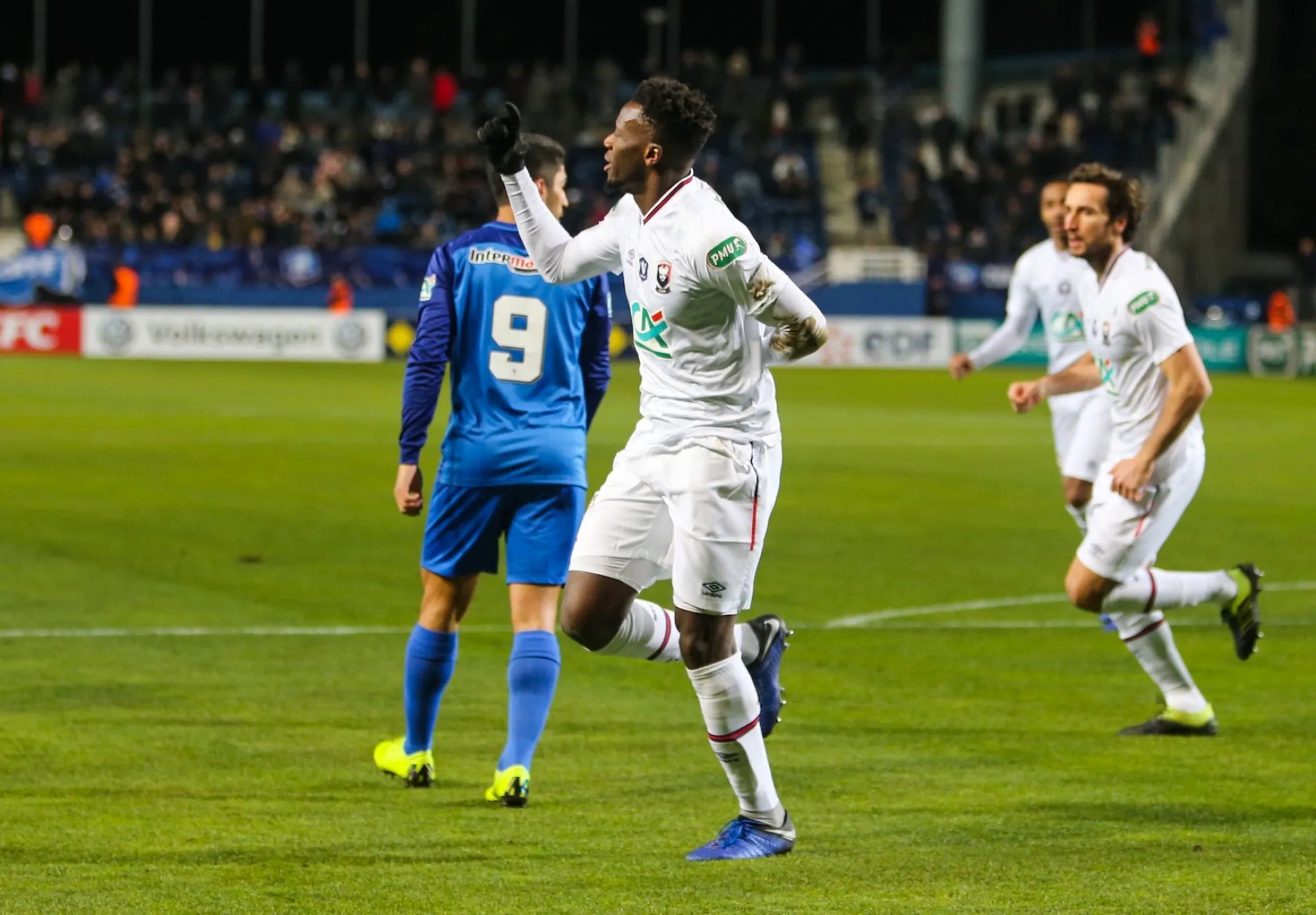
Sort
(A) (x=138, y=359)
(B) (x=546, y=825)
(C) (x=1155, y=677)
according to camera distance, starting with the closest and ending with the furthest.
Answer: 1. (B) (x=546, y=825)
2. (C) (x=1155, y=677)
3. (A) (x=138, y=359)

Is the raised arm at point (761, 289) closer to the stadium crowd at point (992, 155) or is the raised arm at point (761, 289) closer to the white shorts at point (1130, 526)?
the white shorts at point (1130, 526)

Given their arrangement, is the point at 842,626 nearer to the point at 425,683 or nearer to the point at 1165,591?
the point at 1165,591

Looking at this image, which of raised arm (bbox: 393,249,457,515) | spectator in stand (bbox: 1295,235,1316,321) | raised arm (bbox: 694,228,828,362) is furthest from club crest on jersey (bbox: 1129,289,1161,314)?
spectator in stand (bbox: 1295,235,1316,321)

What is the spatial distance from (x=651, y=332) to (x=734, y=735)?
3.71 feet

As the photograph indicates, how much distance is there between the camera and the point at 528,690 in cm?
667

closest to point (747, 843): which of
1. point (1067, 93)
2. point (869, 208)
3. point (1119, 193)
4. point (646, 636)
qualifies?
point (646, 636)

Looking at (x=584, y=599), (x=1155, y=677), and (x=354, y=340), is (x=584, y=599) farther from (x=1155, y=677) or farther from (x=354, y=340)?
(x=354, y=340)

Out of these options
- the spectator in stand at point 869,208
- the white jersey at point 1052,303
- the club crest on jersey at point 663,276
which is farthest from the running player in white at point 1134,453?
the spectator in stand at point 869,208

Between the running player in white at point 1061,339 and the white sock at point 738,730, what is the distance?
18.2 ft

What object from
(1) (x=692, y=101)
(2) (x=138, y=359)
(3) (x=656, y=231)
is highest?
(1) (x=692, y=101)

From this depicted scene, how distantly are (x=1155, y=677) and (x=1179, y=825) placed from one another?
5.68 feet

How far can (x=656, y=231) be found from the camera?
5723 mm

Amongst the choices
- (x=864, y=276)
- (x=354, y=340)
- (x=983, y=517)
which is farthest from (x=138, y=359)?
(x=983, y=517)

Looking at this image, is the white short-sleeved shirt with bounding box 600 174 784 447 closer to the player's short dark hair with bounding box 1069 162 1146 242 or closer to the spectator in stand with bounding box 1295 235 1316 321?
the player's short dark hair with bounding box 1069 162 1146 242
